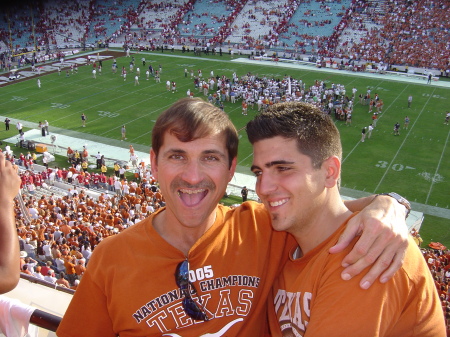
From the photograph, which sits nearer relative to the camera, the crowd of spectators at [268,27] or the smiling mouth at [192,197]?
the smiling mouth at [192,197]

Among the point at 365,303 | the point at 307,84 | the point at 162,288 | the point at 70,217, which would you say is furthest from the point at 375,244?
the point at 307,84

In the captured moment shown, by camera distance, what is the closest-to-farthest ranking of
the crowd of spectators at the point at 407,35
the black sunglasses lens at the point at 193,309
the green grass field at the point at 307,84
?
the black sunglasses lens at the point at 193,309 → the green grass field at the point at 307,84 → the crowd of spectators at the point at 407,35

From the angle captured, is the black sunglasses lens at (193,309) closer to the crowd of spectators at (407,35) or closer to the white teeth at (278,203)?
the white teeth at (278,203)

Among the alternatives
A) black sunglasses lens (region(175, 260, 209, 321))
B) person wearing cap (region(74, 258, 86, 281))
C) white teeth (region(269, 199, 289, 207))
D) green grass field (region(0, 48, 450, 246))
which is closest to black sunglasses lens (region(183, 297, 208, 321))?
black sunglasses lens (region(175, 260, 209, 321))

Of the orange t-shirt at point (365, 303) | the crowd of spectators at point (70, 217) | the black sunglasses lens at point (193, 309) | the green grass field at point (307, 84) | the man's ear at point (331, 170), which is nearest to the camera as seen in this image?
the orange t-shirt at point (365, 303)

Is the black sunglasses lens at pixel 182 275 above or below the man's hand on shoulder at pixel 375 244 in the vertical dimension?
below

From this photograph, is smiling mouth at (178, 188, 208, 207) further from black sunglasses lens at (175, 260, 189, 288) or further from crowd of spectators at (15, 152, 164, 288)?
crowd of spectators at (15, 152, 164, 288)

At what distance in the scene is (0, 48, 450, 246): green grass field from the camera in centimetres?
1742

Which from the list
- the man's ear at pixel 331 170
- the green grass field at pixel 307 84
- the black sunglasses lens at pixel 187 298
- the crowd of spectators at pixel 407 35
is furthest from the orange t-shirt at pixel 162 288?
the crowd of spectators at pixel 407 35

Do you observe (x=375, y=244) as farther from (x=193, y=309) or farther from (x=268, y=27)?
(x=268, y=27)

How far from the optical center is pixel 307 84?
29609 mm

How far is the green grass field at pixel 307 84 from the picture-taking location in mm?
17422

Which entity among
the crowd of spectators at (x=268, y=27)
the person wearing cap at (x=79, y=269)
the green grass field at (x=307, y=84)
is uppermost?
the crowd of spectators at (x=268, y=27)

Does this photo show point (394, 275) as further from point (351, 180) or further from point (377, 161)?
point (377, 161)
